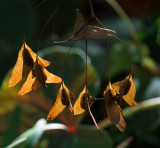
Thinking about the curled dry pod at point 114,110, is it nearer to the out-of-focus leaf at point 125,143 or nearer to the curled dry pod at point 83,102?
the curled dry pod at point 83,102

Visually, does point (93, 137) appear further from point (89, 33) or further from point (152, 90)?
point (89, 33)

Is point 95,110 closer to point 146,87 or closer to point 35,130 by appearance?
point 146,87

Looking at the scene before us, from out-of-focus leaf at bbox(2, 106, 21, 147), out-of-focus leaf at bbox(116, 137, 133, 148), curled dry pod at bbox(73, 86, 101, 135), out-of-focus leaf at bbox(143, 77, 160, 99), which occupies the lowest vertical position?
out-of-focus leaf at bbox(116, 137, 133, 148)

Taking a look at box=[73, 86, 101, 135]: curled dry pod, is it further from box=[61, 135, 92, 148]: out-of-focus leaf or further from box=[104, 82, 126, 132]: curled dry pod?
box=[61, 135, 92, 148]: out-of-focus leaf

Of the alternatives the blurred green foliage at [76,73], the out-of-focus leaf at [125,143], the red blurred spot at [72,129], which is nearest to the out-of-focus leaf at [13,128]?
the blurred green foliage at [76,73]

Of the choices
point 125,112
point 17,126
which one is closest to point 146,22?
point 125,112

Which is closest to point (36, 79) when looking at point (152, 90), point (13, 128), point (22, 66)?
point (22, 66)

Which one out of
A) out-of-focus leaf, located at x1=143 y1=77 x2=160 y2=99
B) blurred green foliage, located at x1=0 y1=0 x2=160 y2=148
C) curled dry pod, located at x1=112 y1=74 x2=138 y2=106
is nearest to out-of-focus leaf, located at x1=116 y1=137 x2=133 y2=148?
blurred green foliage, located at x1=0 y1=0 x2=160 y2=148
